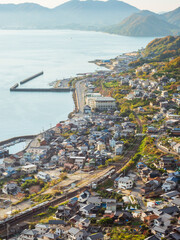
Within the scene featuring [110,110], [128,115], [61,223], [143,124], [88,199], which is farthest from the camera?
[110,110]

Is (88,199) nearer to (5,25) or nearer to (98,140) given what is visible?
(98,140)

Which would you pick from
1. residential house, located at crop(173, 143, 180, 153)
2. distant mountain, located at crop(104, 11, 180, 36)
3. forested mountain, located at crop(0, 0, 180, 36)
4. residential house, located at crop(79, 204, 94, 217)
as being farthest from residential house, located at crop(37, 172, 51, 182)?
forested mountain, located at crop(0, 0, 180, 36)

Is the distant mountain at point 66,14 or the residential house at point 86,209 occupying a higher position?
the distant mountain at point 66,14

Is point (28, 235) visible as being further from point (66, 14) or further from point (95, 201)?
point (66, 14)

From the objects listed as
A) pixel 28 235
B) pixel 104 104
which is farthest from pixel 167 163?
pixel 104 104

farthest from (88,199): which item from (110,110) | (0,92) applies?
(0,92)

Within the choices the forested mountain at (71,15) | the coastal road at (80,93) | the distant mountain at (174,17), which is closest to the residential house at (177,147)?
the coastal road at (80,93)

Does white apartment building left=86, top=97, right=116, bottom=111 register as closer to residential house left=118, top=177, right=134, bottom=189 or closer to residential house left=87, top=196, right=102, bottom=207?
residential house left=118, top=177, right=134, bottom=189

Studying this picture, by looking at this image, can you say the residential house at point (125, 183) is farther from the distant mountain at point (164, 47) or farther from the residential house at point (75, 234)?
the distant mountain at point (164, 47)
